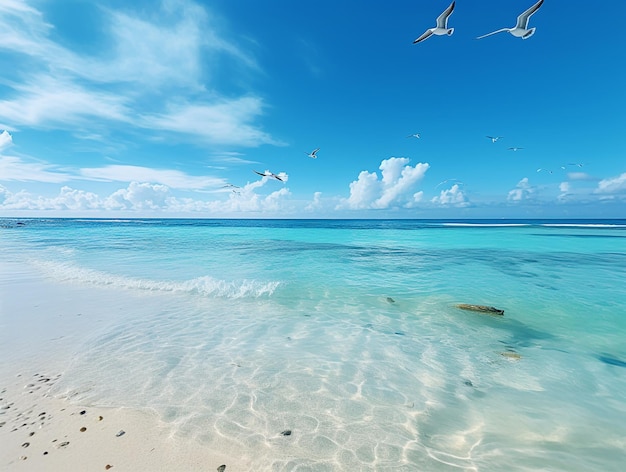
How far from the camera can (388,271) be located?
61.3 ft

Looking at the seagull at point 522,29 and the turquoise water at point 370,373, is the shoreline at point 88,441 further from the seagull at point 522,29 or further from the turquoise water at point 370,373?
the seagull at point 522,29

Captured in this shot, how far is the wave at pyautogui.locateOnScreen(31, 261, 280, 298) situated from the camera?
13.0 m

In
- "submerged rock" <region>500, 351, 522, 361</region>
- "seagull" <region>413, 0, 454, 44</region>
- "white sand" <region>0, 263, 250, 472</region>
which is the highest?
"seagull" <region>413, 0, 454, 44</region>

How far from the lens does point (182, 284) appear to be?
1420 centimetres

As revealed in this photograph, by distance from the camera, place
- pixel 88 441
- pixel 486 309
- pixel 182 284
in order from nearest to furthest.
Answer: pixel 88 441 < pixel 486 309 < pixel 182 284

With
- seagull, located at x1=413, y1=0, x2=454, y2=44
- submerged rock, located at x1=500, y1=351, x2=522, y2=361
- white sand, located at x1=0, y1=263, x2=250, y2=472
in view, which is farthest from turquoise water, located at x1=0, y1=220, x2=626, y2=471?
seagull, located at x1=413, y1=0, x2=454, y2=44

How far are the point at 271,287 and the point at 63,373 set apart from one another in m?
8.70

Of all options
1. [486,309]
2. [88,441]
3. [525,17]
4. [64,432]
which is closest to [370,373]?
[88,441]

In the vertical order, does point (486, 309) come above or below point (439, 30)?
below

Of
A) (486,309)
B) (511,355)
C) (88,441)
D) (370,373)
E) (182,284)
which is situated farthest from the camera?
(182,284)

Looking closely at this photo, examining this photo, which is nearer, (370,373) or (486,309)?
(370,373)

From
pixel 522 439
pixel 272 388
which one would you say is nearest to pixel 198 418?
pixel 272 388

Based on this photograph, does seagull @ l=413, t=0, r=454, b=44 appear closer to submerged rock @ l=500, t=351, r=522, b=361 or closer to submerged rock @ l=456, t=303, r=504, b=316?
submerged rock @ l=456, t=303, r=504, b=316

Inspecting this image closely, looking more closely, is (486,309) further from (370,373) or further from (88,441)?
(88,441)
